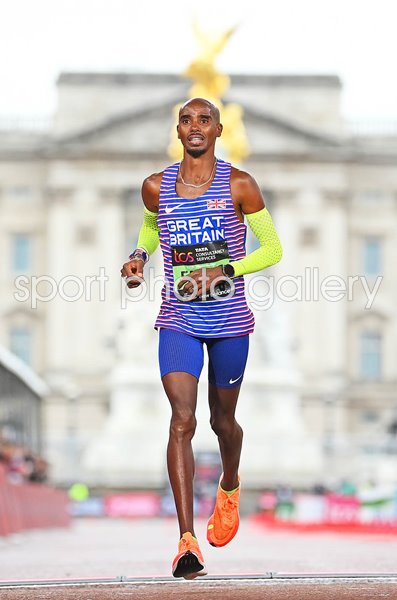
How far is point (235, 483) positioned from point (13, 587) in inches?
48.0

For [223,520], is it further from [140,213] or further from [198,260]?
[140,213]

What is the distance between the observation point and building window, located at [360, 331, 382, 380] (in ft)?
305

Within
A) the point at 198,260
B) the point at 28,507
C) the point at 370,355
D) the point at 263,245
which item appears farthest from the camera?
the point at 370,355

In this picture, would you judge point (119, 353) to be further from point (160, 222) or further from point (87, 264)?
point (160, 222)

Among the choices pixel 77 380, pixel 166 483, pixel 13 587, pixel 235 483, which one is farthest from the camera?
pixel 77 380

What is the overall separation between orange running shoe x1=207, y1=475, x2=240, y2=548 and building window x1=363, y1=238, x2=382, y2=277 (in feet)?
279

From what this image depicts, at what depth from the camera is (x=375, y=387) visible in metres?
91.1

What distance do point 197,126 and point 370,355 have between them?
85.3 metres

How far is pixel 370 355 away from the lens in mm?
93625

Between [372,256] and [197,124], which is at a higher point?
[372,256]

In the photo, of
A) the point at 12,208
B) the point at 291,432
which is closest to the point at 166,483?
the point at 291,432

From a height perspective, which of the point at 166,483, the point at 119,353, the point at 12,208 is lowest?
the point at 166,483

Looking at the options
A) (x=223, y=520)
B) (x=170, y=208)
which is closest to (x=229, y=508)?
(x=223, y=520)

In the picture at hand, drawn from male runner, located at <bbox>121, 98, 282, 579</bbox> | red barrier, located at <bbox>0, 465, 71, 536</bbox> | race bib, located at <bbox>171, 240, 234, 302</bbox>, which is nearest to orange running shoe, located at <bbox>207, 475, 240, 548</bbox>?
male runner, located at <bbox>121, 98, 282, 579</bbox>
